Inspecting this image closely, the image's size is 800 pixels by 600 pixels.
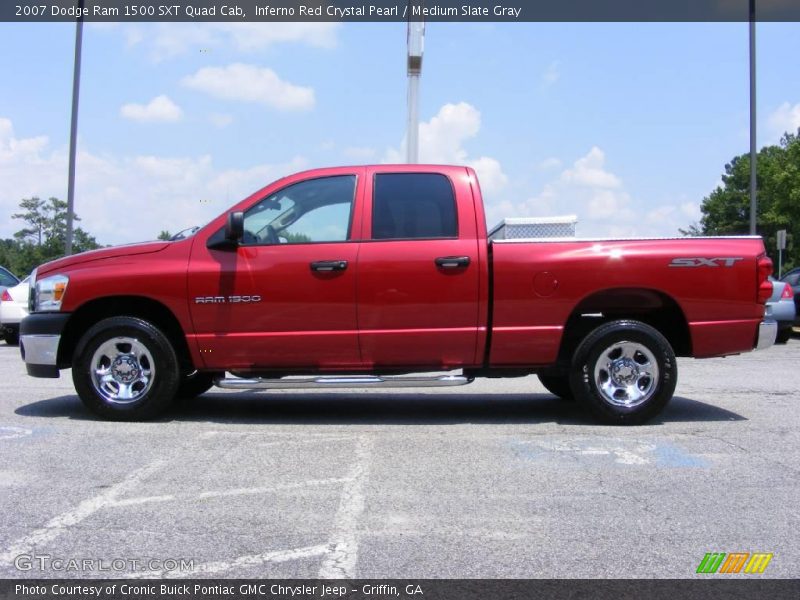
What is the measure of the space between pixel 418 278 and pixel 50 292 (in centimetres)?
294

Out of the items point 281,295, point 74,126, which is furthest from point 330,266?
point 74,126

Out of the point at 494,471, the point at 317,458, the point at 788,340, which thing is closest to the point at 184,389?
the point at 317,458

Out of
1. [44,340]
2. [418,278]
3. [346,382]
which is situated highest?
[418,278]

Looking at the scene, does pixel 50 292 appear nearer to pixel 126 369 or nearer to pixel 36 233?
pixel 126 369

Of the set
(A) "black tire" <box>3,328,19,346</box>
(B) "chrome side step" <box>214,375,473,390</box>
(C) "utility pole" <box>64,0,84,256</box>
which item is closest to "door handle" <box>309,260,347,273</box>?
(B) "chrome side step" <box>214,375,473,390</box>

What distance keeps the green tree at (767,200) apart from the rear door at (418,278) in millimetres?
36153

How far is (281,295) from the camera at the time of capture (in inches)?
234

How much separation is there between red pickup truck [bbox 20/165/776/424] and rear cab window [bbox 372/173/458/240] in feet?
0.04

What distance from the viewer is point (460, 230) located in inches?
237

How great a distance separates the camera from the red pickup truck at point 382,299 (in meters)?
5.94

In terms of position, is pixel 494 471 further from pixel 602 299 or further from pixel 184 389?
pixel 184 389

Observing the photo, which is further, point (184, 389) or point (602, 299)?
point (184, 389)

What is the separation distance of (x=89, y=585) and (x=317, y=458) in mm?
2138

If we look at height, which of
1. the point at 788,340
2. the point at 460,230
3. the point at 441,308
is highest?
the point at 460,230
